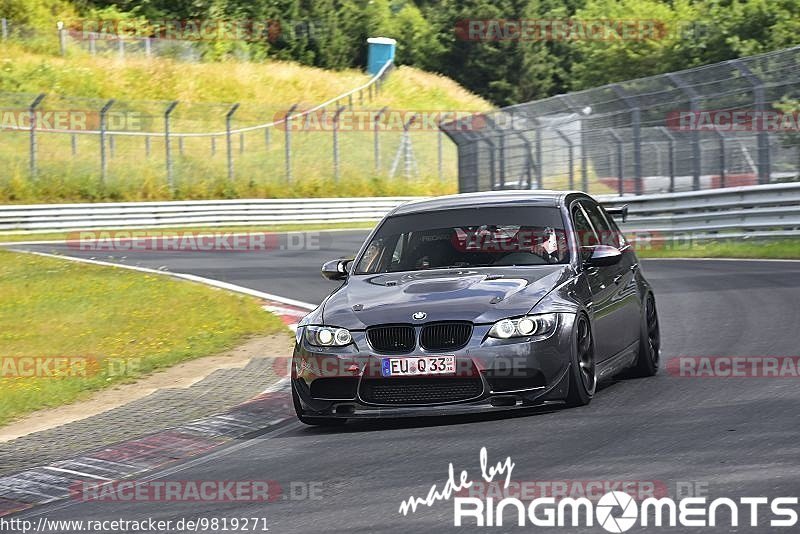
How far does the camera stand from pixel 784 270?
63.1ft

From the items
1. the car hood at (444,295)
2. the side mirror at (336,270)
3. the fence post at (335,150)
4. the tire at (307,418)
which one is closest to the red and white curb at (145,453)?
the tire at (307,418)

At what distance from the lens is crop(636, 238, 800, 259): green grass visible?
2281 centimetres

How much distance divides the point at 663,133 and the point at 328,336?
740 inches

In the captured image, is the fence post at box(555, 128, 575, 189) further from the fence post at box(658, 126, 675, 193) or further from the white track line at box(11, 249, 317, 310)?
the white track line at box(11, 249, 317, 310)

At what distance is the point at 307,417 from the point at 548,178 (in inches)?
914

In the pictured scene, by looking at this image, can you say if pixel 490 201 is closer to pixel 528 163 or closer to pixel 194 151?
pixel 528 163

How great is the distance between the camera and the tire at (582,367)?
9.04m

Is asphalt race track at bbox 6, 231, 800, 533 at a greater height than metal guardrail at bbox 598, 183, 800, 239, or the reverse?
asphalt race track at bbox 6, 231, 800, 533

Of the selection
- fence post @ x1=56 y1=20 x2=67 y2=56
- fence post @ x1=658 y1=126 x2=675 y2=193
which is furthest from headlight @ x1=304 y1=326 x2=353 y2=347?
fence post @ x1=56 y1=20 x2=67 y2=56

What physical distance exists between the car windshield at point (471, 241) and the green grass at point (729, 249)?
12.8 m

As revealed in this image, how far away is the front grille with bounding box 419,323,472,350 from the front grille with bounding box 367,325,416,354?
0.27 ft

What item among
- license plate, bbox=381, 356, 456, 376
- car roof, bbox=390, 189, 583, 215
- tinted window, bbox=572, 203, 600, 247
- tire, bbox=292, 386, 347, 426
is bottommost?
tire, bbox=292, 386, 347, 426

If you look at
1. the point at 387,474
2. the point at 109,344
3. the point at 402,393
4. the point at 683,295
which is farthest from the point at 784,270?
the point at 387,474

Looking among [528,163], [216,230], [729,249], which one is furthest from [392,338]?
[216,230]
